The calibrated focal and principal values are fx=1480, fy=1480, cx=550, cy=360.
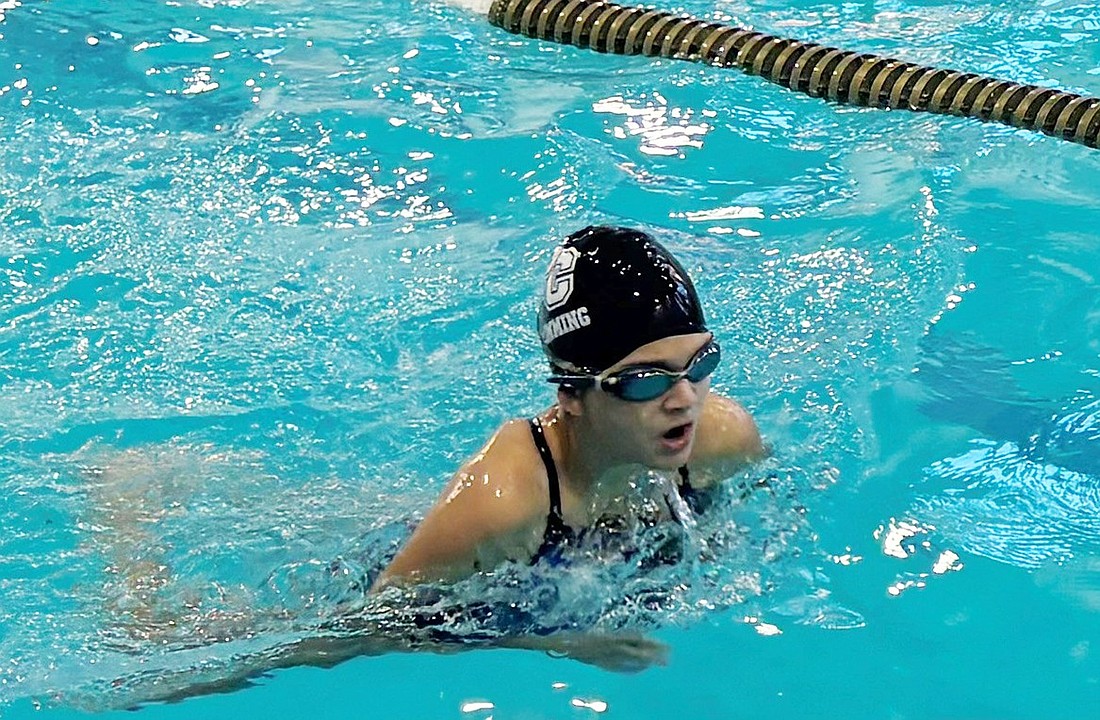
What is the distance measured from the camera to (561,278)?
3.03m

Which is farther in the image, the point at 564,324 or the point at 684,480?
the point at 684,480

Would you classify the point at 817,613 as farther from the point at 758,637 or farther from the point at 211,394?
the point at 211,394

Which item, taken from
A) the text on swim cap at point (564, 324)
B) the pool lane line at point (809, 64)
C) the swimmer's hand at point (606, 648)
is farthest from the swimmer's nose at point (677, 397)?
the pool lane line at point (809, 64)

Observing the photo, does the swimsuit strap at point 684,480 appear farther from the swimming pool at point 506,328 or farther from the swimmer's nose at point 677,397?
the swimmer's nose at point 677,397

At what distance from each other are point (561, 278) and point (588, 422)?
0.30 meters

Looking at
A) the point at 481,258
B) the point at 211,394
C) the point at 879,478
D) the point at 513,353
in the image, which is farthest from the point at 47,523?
the point at 879,478

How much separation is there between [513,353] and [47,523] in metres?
1.38

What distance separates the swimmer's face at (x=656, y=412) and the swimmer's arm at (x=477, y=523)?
198 mm

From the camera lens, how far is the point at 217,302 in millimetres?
4605

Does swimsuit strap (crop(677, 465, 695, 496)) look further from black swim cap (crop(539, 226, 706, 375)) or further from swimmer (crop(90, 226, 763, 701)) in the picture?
black swim cap (crop(539, 226, 706, 375))

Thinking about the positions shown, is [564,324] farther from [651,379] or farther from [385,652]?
[385,652]

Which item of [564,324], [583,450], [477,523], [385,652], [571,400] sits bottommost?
[385,652]

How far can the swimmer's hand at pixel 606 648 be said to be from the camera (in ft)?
10.3

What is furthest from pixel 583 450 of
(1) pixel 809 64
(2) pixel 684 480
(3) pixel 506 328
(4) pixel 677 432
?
(1) pixel 809 64
